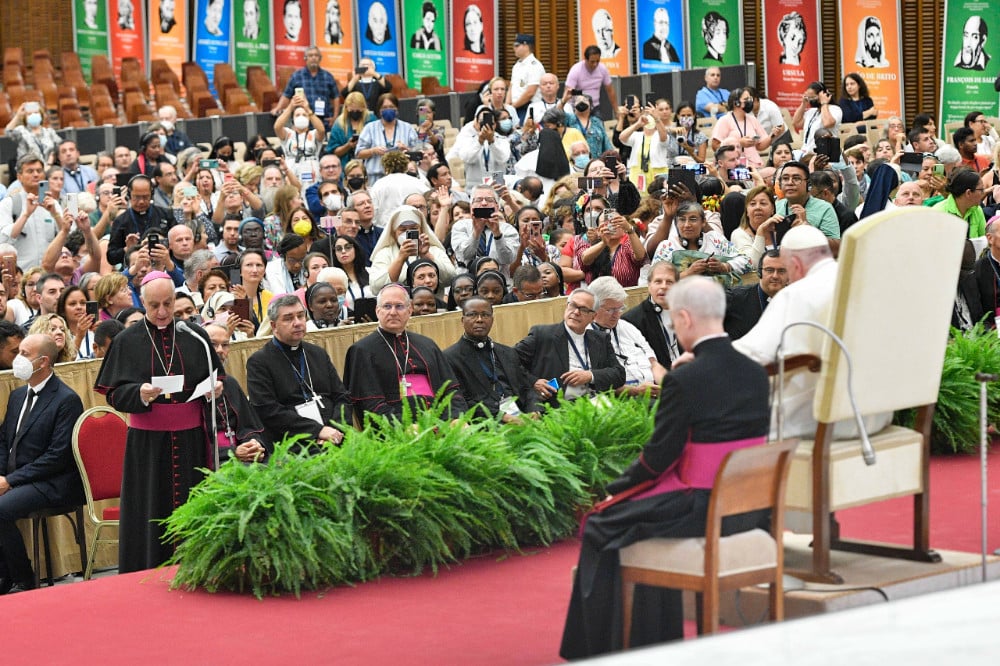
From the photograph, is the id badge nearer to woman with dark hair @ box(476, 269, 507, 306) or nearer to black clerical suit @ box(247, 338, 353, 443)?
black clerical suit @ box(247, 338, 353, 443)

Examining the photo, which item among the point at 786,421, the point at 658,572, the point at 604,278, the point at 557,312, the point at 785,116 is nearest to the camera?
the point at 658,572

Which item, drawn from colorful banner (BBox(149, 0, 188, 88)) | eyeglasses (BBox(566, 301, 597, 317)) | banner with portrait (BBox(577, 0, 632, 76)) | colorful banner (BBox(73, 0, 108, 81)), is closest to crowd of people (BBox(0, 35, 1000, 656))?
eyeglasses (BBox(566, 301, 597, 317))

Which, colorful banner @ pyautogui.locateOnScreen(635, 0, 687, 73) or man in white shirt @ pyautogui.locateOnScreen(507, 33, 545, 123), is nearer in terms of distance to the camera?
man in white shirt @ pyautogui.locateOnScreen(507, 33, 545, 123)

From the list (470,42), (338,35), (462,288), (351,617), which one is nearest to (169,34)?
(338,35)

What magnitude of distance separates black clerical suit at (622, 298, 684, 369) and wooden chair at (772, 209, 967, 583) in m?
3.37

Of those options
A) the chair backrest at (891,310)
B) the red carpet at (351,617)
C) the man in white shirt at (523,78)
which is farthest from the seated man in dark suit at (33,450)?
the man in white shirt at (523,78)

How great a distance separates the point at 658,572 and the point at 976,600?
3.71 ft

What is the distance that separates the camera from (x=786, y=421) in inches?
201

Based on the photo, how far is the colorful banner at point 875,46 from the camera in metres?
17.8

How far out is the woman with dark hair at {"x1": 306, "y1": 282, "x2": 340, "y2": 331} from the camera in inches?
327

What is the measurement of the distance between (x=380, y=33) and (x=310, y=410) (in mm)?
13148

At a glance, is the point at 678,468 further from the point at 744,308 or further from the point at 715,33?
the point at 715,33

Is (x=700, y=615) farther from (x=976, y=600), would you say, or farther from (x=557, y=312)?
(x=557, y=312)

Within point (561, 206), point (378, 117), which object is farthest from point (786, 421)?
point (378, 117)
